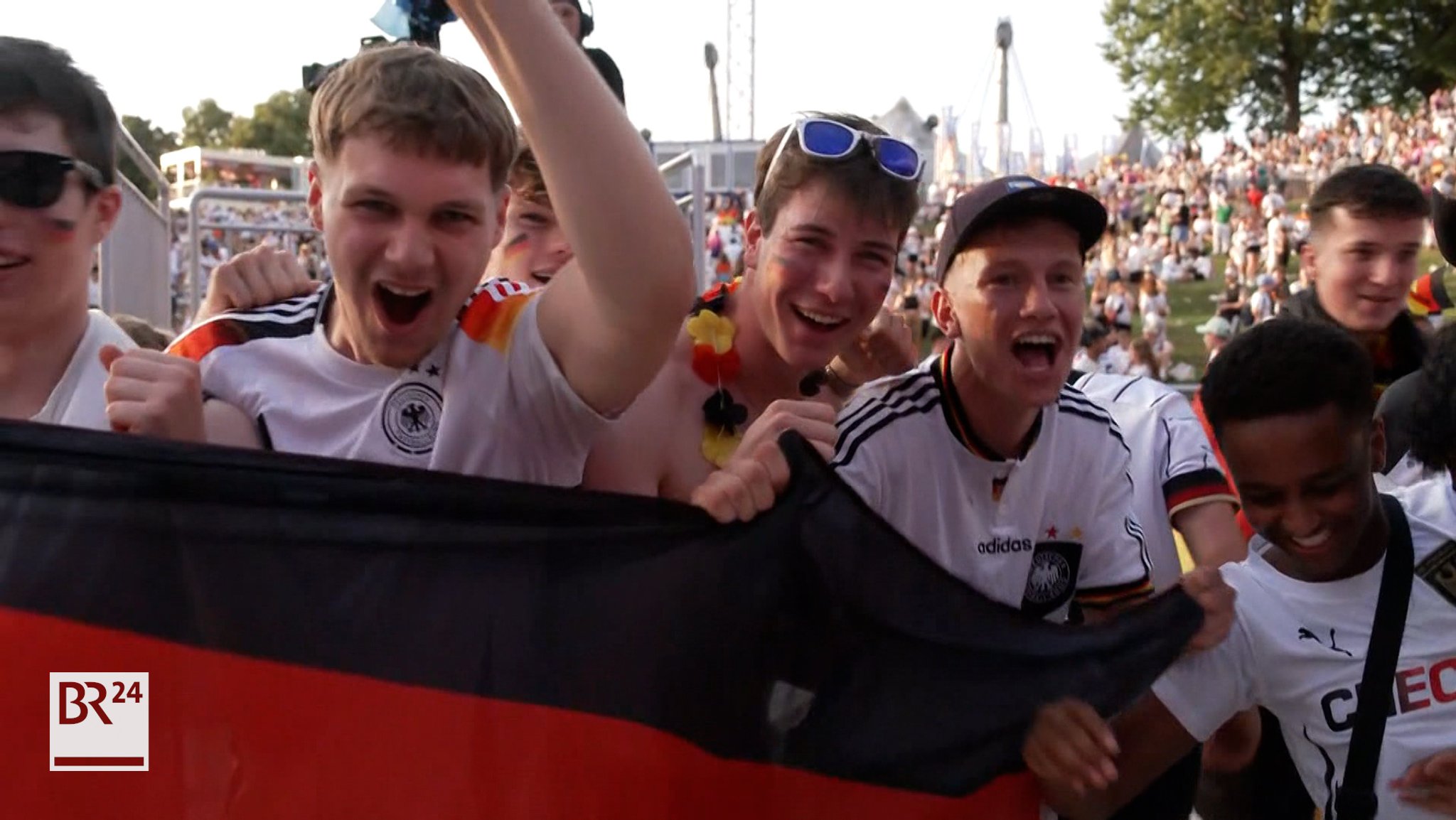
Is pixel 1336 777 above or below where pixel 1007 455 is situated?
below

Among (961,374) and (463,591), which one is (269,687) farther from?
(961,374)

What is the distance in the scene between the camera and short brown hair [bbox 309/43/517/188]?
7.39ft

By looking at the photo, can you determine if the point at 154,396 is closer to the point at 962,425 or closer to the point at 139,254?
the point at 962,425

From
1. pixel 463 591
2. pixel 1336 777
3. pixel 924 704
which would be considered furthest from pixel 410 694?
pixel 1336 777

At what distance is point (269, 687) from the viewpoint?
2029mm

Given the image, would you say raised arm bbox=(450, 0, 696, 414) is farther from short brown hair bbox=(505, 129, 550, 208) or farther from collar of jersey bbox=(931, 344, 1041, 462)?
short brown hair bbox=(505, 129, 550, 208)

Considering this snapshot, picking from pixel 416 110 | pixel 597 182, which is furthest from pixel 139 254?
pixel 597 182

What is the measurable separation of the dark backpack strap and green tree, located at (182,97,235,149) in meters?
83.3

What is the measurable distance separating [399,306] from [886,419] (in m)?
1.03

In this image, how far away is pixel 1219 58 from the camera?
5469cm

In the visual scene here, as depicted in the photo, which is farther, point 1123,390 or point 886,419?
point 1123,390

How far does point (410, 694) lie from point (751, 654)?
1.68 ft

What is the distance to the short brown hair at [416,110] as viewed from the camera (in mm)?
2254

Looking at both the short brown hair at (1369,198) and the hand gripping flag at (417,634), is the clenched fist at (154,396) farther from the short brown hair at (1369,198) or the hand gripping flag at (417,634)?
the short brown hair at (1369,198)
